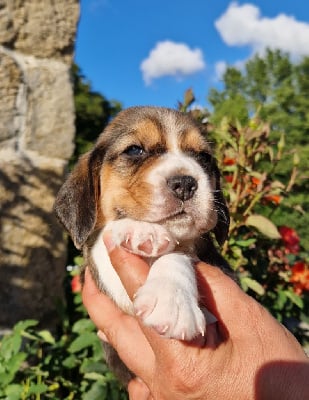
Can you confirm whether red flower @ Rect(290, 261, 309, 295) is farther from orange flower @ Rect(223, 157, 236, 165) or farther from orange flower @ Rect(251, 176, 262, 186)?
orange flower @ Rect(223, 157, 236, 165)

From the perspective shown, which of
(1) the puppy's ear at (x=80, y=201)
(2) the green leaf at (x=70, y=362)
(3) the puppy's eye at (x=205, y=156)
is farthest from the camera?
(2) the green leaf at (x=70, y=362)

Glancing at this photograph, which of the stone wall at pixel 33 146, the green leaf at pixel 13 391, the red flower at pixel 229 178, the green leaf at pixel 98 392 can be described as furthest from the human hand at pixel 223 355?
the stone wall at pixel 33 146

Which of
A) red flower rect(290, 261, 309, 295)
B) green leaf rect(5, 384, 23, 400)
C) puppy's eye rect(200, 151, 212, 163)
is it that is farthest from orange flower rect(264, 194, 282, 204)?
green leaf rect(5, 384, 23, 400)

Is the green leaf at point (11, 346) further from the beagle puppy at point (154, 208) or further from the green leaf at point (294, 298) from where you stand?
the green leaf at point (294, 298)

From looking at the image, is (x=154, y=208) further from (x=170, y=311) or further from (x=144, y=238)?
(x=170, y=311)

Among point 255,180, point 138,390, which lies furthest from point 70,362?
point 255,180
